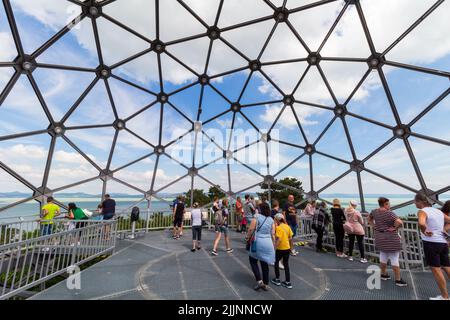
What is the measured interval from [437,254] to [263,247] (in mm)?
3165

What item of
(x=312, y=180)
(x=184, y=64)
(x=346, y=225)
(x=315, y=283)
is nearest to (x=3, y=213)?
(x=184, y=64)

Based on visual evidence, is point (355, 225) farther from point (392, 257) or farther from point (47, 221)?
point (47, 221)

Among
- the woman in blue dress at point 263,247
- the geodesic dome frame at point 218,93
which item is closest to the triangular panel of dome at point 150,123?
the geodesic dome frame at point 218,93

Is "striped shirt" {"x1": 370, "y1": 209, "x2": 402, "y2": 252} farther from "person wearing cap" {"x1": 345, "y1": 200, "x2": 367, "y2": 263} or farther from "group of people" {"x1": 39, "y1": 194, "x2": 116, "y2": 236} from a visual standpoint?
"group of people" {"x1": 39, "y1": 194, "x2": 116, "y2": 236}

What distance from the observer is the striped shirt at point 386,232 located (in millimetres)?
4926

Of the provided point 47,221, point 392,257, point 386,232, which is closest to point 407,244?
point 392,257

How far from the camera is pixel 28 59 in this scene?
8492 millimetres

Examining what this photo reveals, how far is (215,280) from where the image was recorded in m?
5.09

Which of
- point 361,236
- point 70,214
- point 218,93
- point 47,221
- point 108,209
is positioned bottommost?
point 361,236

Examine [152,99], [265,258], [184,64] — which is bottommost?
[265,258]

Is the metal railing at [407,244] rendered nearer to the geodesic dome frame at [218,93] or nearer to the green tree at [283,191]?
the geodesic dome frame at [218,93]

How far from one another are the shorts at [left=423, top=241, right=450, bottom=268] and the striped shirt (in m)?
0.86

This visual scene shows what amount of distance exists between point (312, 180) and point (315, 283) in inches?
419
